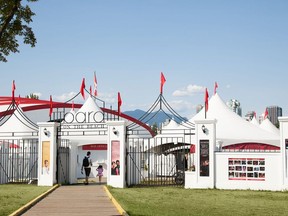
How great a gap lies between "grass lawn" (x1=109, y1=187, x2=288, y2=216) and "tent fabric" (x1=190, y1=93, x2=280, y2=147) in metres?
10.6

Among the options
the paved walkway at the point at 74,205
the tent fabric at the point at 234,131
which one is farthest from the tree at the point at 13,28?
the tent fabric at the point at 234,131

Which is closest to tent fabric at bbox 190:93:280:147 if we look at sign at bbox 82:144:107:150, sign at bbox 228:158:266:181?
sign at bbox 228:158:266:181

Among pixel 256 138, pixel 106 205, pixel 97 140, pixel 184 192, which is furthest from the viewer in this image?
pixel 97 140

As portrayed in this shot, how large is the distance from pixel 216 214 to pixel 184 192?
23.8 feet

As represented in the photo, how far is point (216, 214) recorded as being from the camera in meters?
13.9

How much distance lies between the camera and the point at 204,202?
56.4ft

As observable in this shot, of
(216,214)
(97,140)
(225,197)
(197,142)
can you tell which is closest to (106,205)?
(216,214)

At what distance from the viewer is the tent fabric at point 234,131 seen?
32.0 metres

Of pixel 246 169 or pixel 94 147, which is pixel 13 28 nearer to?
pixel 246 169

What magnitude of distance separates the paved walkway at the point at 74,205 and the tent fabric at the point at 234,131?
44.4 feet

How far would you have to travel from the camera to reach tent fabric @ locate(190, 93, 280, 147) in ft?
105

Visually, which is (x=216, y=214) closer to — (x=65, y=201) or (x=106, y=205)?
(x=106, y=205)

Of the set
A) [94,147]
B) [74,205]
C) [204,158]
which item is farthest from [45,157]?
A: [94,147]

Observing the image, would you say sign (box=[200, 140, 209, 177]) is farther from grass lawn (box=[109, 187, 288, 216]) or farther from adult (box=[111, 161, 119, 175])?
adult (box=[111, 161, 119, 175])
